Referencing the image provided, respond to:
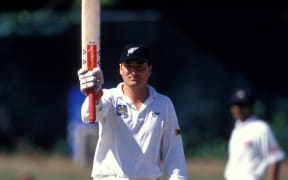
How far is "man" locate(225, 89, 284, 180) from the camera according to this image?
1051 cm

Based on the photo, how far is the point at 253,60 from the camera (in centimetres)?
1862

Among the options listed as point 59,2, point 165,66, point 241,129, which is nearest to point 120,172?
point 241,129

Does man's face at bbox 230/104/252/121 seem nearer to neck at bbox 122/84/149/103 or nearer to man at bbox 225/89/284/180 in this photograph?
man at bbox 225/89/284/180

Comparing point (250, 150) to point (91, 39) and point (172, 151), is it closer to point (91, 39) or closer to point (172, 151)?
point (172, 151)

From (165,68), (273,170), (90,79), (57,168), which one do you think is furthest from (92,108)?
(165,68)

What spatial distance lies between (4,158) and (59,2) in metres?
3.65

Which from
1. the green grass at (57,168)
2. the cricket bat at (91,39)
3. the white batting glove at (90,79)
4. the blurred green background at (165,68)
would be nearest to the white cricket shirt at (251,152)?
the cricket bat at (91,39)

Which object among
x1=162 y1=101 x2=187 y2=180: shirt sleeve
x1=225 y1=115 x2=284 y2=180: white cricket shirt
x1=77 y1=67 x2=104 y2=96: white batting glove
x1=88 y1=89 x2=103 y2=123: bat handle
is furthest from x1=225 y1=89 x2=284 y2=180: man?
x1=77 y1=67 x2=104 y2=96: white batting glove

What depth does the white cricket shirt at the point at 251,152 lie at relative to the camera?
1050 centimetres

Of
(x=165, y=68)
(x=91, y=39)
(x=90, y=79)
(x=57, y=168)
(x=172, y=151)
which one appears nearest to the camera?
(x=90, y=79)

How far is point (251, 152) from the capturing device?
1056 centimetres

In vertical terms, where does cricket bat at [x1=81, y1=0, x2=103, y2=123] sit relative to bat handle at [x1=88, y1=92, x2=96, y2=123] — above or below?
above

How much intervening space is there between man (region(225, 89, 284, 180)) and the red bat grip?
3.28 metres

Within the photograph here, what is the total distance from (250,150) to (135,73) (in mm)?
3113
